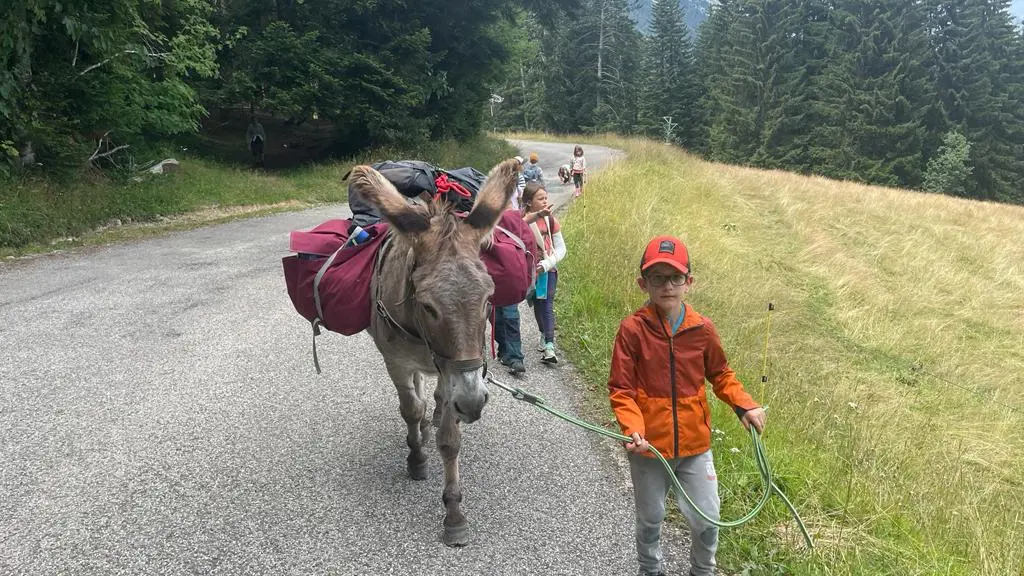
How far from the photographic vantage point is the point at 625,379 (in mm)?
2758

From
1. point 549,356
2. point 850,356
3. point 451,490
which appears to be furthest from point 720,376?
point 850,356

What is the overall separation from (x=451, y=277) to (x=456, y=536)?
5.35 feet

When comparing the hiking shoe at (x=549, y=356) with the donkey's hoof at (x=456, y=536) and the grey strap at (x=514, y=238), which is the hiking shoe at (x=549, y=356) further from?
the donkey's hoof at (x=456, y=536)

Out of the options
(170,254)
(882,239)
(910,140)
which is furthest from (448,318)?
(910,140)

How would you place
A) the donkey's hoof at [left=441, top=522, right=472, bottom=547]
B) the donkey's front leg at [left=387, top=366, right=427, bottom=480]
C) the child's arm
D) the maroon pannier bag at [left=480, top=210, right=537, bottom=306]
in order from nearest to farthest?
the maroon pannier bag at [left=480, top=210, right=537, bottom=306], the donkey's hoof at [left=441, top=522, right=472, bottom=547], the donkey's front leg at [left=387, top=366, right=427, bottom=480], the child's arm

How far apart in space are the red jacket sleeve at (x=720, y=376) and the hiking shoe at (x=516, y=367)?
10.3ft

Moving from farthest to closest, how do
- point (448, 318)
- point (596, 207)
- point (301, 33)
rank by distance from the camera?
point (301, 33) → point (596, 207) → point (448, 318)

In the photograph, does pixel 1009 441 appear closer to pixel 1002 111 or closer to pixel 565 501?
pixel 565 501

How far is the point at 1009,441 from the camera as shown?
6.05 meters

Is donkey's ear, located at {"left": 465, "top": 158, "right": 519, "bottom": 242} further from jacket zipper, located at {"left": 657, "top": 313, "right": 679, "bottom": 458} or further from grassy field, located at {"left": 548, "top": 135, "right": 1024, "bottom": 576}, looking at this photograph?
grassy field, located at {"left": 548, "top": 135, "right": 1024, "bottom": 576}

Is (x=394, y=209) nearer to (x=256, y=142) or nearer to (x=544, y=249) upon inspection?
(x=544, y=249)

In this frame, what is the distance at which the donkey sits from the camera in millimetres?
2648

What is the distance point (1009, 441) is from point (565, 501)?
5.34m

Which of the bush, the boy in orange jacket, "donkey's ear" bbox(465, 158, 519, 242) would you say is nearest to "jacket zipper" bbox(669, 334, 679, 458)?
the boy in orange jacket
